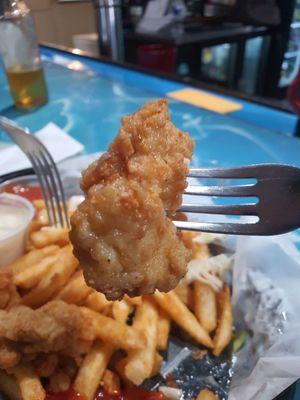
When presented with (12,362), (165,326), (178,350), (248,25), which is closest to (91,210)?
(12,362)

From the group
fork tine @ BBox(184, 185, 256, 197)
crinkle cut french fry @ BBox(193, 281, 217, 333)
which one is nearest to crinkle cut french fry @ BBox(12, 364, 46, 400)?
crinkle cut french fry @ BBox(193, 281, 217, 333)

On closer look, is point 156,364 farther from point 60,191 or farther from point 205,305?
point 60,191

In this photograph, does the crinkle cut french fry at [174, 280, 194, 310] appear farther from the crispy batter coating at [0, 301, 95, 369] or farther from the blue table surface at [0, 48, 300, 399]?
the blue table surface at [0, 48, 300, 399]

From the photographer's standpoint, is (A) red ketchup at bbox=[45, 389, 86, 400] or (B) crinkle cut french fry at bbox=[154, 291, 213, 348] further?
(B) crinkle cut french fry at bbox=[154, 291, 213, 348]

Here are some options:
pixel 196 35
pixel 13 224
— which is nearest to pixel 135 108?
pixel 13 224

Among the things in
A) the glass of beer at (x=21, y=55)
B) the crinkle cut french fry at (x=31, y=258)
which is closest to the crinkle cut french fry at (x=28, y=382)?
the crinkle cut french fry at (x=31, y=258)

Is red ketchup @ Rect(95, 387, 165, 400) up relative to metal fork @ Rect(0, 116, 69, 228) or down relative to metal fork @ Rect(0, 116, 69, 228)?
down

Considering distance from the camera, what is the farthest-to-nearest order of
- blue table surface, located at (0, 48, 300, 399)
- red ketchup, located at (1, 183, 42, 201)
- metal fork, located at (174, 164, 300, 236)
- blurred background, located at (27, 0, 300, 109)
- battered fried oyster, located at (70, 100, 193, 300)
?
blurred background, located at (27, 0, 300, 109)
blue table surface, located at (0, 48, 300, 399)
red ketchup, located at (1, 183, 42, 201)
metal fork, located at (174, 164, 300, 236)
battered fried oyster, located at (70, 100, 193, 300)
